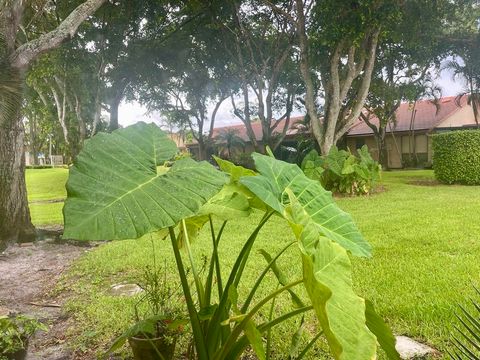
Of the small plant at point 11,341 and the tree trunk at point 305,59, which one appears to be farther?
the tree trunk at point 305,59

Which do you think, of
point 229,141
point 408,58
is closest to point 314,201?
point 408,58

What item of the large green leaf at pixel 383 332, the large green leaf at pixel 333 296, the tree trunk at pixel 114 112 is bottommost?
the large green leaf at pixel 383 332

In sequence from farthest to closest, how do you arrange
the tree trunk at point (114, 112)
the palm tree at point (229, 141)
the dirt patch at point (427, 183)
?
the palm tree at point (229, 141)
the tree trunk at point (114, 112)
the dirt patch at point (427, 183)

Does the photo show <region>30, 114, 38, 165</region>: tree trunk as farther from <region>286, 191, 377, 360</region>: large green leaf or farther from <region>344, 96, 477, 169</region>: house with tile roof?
<region>286, 191, 377, 360</region>: large green leaf

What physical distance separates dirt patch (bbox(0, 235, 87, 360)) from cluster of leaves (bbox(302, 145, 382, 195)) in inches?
190

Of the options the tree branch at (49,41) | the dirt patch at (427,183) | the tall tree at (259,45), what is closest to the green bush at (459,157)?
the dirt patch at (427,183)

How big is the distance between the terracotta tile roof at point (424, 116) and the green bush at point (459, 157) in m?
6.76

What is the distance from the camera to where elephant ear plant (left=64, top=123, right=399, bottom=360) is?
83 centimetres

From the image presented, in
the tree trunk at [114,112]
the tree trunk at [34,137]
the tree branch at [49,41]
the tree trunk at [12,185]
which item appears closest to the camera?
the tree branch at [49,41]

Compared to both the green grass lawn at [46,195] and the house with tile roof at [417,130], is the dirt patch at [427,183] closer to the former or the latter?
the house with tile roof at [417,130]

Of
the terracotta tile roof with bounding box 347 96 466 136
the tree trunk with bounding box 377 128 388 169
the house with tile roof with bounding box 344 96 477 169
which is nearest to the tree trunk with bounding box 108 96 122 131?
the terracotta tile roof with bounding box 347 96 466 136

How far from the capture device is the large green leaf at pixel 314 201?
1270 mm

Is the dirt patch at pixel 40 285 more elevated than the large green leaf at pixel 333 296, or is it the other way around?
the large green leaf at pixel 333 296

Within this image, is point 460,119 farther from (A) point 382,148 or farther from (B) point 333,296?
(B) point 333,296
